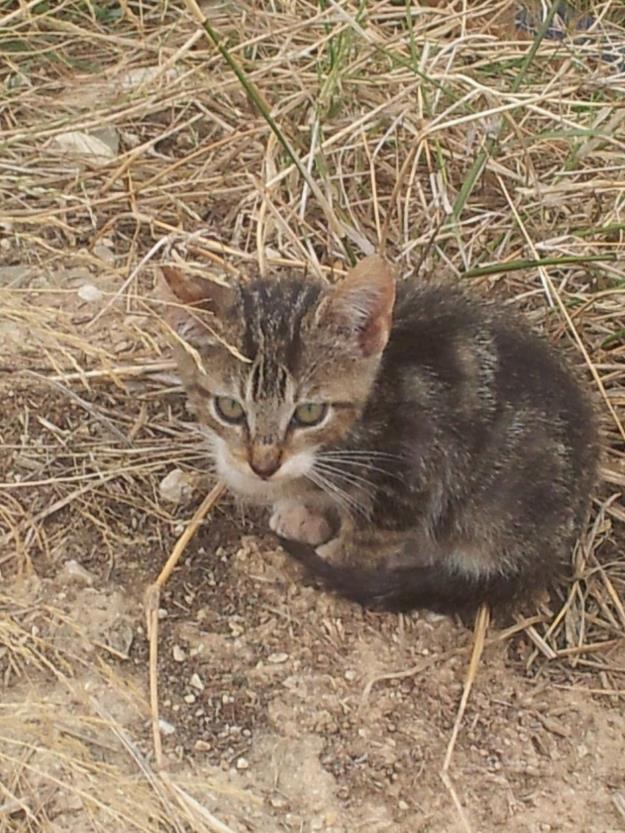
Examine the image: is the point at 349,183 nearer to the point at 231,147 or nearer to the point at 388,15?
the point at 231,147

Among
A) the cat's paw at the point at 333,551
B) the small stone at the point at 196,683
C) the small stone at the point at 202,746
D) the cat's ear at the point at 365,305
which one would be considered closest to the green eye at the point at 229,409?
the cat's ear at the point at 365,305

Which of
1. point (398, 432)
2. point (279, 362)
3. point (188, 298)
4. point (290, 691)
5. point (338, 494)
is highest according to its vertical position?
point (188, 298)

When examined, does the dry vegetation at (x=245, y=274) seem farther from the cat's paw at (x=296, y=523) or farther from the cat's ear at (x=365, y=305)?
the cat's ear at (x=365, y=305)

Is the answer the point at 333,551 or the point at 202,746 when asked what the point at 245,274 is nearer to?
the point at 333,551

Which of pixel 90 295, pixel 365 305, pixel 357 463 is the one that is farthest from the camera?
pixel 90 295

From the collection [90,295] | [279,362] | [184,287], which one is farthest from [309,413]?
[90,295]

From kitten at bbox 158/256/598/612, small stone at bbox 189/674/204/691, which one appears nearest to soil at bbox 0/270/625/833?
small stone at bbox 189/674/204/691
